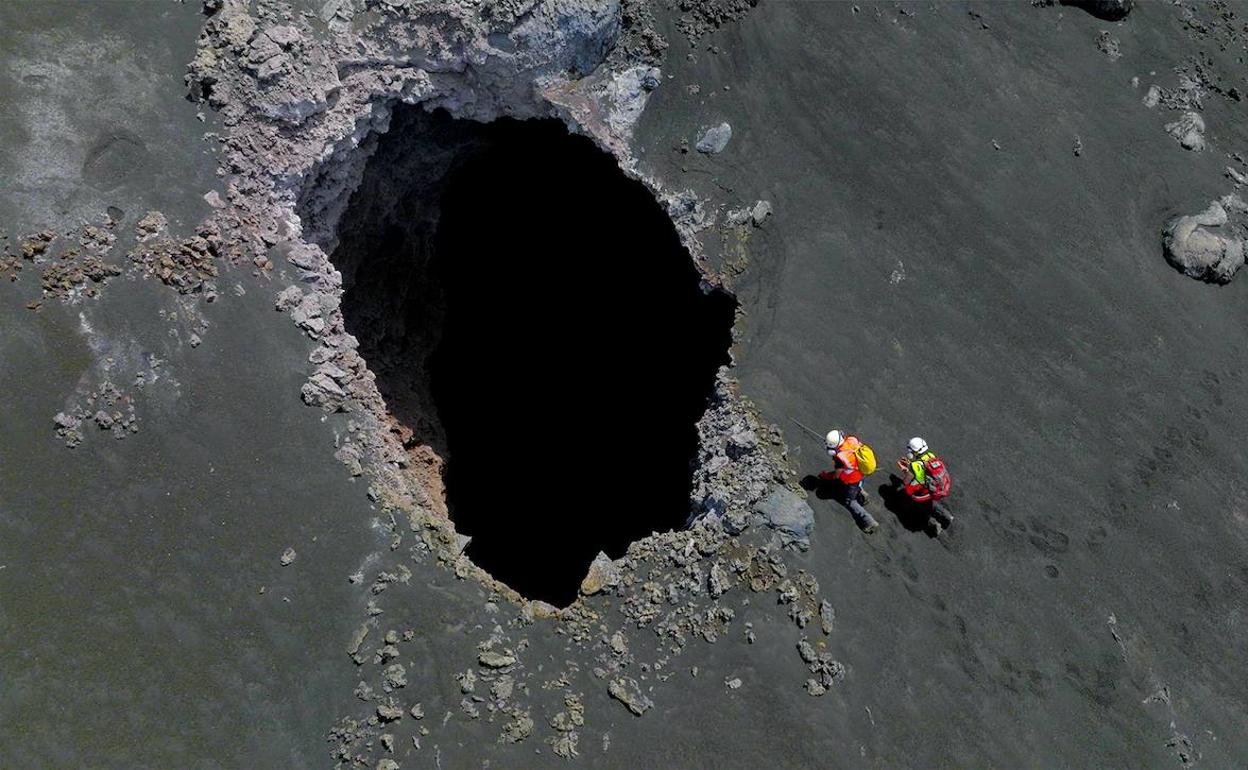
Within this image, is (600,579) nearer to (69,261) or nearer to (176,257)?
(176,257)

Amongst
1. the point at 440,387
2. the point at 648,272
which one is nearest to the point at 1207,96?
the point at 648,272

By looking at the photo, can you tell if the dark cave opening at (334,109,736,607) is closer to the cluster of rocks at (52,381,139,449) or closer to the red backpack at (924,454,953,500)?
the red backpack at (924,454,953,500)

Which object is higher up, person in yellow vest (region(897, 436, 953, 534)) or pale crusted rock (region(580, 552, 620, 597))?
person in yellow vest (region(897, 436, 953, 534))

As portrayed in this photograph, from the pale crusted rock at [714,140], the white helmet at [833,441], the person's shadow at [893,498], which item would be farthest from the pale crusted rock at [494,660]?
the pale crusted rock at [714,140]

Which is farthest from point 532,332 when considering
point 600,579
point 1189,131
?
point 1189,131

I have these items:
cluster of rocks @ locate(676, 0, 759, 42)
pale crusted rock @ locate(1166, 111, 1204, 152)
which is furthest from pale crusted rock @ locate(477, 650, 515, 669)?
pale crusted rock @ locate(1166, 111, 1204, 152)
